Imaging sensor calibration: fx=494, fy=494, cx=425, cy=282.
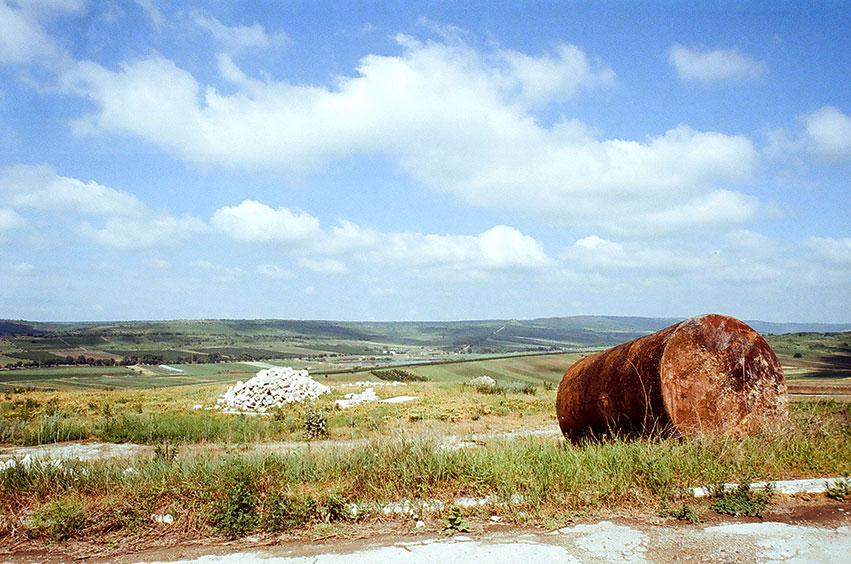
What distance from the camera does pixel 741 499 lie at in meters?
4.87

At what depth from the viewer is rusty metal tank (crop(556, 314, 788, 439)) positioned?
6812 mm

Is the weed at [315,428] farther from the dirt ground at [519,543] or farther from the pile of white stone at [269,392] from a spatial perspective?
the dirt ground at [519,543]

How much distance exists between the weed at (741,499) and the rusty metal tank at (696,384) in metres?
1.52

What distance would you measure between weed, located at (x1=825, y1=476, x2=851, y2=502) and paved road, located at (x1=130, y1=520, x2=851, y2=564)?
0.85 metres

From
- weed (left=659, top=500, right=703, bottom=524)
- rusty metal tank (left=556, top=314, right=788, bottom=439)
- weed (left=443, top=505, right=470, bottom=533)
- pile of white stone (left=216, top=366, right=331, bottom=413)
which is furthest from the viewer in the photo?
pile of white stone (left=216, top=366, right=331, bottom=413)

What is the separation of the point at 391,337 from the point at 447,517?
17182 cm

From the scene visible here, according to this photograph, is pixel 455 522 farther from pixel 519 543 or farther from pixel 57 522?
pixel 57 522

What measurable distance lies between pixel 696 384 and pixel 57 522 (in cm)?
759

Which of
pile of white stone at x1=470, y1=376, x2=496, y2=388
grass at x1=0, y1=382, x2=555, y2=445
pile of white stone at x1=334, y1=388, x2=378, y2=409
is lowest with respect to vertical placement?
pile of white stone at x1=470, y1=376, x2=496, y2=388

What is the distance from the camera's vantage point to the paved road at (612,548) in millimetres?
3869

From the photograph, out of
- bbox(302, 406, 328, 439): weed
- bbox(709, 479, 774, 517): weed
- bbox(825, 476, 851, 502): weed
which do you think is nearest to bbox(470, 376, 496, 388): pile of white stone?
bbox(302, 406, 328, 439): weed

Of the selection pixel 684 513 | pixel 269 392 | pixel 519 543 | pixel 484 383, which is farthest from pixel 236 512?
pixel 484 383

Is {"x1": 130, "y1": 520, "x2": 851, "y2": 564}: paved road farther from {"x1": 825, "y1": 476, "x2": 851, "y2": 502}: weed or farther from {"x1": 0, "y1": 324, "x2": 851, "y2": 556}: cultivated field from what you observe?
{"x1": 825, "y1": 476, "x2": 851, "y2": 502}: weed

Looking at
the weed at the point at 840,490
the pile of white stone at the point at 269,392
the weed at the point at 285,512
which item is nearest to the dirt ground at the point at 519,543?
the weed at the point at 285,512
